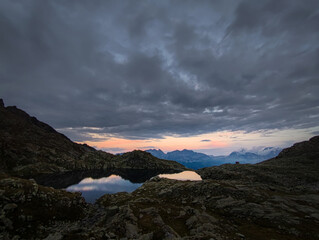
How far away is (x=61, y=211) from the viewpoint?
42188mm

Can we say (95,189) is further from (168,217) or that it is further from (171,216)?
(168,217)

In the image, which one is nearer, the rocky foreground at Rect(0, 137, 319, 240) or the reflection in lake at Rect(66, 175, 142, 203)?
the rocky foreground at Rect(0, 137, 319, 240)

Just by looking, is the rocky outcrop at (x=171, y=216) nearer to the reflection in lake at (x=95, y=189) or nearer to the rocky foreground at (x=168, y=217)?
the rocky foreground at (x=168, y=217)

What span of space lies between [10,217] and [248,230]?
49.9m

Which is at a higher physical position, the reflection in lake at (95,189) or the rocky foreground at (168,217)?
the rocky foreground at (168,217)

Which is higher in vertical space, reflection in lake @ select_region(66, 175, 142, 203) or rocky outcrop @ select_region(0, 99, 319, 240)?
rocky outcrop @ select_region(0, 99, 319, 240)

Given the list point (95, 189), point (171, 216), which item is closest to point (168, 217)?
point (171, 216)

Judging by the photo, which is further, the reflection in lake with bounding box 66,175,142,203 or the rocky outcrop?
the reflection in lake with bounding box 66,175,142,203

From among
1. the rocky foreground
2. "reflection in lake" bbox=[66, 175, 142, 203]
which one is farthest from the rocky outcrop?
"reflection in lake" bbox=[66, 175, 142, 203]

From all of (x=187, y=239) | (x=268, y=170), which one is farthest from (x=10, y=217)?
(x=268, y=170)

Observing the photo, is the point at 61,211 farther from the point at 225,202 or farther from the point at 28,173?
the point at 28,173

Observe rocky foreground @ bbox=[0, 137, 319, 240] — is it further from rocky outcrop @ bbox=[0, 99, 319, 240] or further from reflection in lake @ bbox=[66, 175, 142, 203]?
reflection in lake @ bbox=[66, 175, 142, 203]

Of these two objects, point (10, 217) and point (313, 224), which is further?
point (10, 217)

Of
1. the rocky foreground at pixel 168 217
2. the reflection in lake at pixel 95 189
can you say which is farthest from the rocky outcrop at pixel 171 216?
the reflection in lake at pixel 95 189
